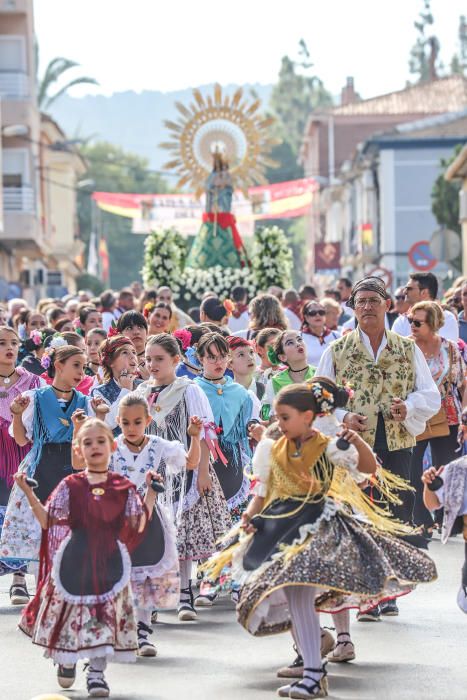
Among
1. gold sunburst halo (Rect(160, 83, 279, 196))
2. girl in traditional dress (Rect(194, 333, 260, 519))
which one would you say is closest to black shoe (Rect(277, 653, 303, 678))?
girl in traditional dress (Rect(194, 333, 260, 519))

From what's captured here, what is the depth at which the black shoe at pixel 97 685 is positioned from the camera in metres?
8.08

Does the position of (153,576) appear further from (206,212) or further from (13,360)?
(206,212)

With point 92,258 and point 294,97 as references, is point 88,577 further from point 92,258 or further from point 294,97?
point 294,97

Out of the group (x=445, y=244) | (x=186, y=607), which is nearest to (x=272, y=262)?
(x=445, y=244)

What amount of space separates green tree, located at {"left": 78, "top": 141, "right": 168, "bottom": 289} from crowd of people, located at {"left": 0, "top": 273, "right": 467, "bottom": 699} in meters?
97.5

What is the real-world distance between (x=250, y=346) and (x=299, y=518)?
4.83 m

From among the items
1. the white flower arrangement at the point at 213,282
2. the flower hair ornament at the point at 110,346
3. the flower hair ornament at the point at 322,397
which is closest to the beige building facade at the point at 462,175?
the white flower arrangement at the point at 213,282

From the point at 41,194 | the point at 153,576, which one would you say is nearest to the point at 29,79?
the point at 41,194

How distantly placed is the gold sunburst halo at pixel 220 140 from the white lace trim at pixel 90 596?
22.9 metres

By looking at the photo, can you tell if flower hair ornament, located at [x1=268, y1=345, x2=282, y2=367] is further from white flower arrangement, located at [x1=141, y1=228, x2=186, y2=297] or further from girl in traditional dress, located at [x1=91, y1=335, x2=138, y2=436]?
white flower arrangement, located at [x1=141, y1=228, x2=186, y2=297]

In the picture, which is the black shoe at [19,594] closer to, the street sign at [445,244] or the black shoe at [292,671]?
the black shoe at [292,671]

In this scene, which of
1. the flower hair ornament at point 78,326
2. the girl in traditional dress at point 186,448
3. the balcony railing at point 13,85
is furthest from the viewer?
the balcony railing at point 13,85

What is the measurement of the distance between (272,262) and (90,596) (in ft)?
63.8

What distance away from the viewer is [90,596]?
8164 mm
